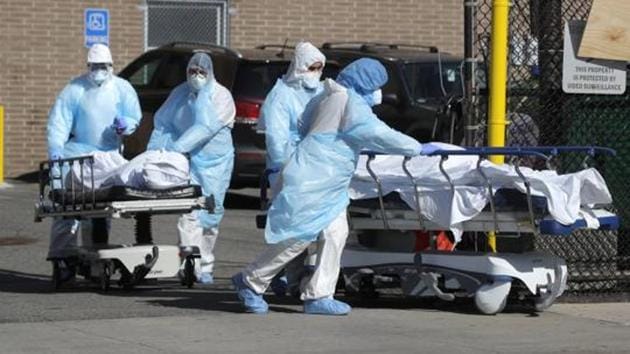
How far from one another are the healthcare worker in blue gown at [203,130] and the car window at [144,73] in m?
8.07

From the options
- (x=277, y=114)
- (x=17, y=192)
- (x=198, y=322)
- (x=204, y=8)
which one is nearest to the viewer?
(x=198, y=322)

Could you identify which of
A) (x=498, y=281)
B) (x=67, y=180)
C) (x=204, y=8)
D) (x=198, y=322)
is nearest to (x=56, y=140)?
(x=67, y=180)

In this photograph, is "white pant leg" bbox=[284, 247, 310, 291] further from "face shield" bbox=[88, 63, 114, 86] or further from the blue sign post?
the blue sign post

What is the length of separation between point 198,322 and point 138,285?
6.68 feet

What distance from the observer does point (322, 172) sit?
10734 millimetres

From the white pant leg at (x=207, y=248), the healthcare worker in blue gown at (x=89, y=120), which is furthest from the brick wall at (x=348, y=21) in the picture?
the healthcare worker in blue gown at (x=89, y=120)

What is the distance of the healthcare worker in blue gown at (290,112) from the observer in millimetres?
11750

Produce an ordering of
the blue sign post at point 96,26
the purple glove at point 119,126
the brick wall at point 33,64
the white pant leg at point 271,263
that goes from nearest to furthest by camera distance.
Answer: the white pant leg at point 271,263 < the purple glove at point 119,126 < the blue sign post at point 96,26 < the brick wall at point 33,64

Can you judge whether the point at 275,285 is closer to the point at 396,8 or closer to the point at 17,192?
the point at 17,192

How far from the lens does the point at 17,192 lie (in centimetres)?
2122

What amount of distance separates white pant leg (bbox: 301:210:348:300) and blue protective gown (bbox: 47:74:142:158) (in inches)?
98.8

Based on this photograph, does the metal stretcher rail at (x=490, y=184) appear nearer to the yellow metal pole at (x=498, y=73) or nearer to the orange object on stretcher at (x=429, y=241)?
the orange object on stretcher at (x=429, y=241)

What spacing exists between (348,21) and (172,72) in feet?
17.0

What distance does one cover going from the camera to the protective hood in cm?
1173
